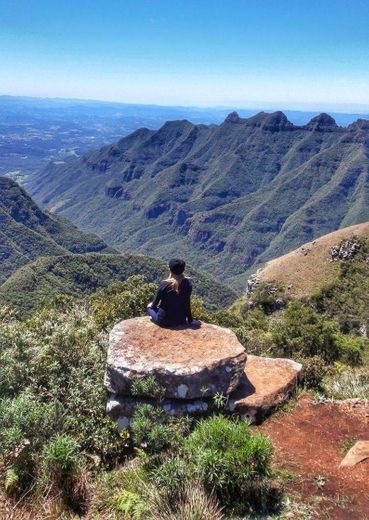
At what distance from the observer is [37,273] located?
369 ft

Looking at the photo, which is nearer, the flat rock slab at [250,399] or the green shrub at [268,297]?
the flat rock slab at [250,399]

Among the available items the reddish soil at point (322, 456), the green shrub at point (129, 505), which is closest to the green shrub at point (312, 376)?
the reddish soil at point (322, 456)

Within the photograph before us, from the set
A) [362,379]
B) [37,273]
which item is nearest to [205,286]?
[37,273]

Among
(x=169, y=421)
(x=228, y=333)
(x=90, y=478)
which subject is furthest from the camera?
(x=228, y=333)

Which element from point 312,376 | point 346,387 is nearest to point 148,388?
point 312,376

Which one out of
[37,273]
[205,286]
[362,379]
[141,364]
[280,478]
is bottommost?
[205,286]

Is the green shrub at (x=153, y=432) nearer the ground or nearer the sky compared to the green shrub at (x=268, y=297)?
nearer the sky

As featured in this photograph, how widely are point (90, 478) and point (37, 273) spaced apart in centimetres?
10967

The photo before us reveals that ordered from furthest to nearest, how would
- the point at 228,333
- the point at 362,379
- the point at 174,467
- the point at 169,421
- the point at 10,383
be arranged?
the point at 362,379 < the point at 228,333 < the point at 10,383 < the point at 169,421 < the point at 174,467

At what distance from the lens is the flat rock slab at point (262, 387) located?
31.2 ft

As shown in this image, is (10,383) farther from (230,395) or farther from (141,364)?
(230,395)

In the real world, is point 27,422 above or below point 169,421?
above

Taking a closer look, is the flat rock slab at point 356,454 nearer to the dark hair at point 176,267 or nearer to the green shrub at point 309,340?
the dark hair at point 176,267

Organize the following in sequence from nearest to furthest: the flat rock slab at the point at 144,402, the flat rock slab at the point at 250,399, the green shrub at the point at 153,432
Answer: the green shrub at the point at 153,432 < the flat rock slab at the point at 144,402 < the flat rock slab at the point at 250,399
